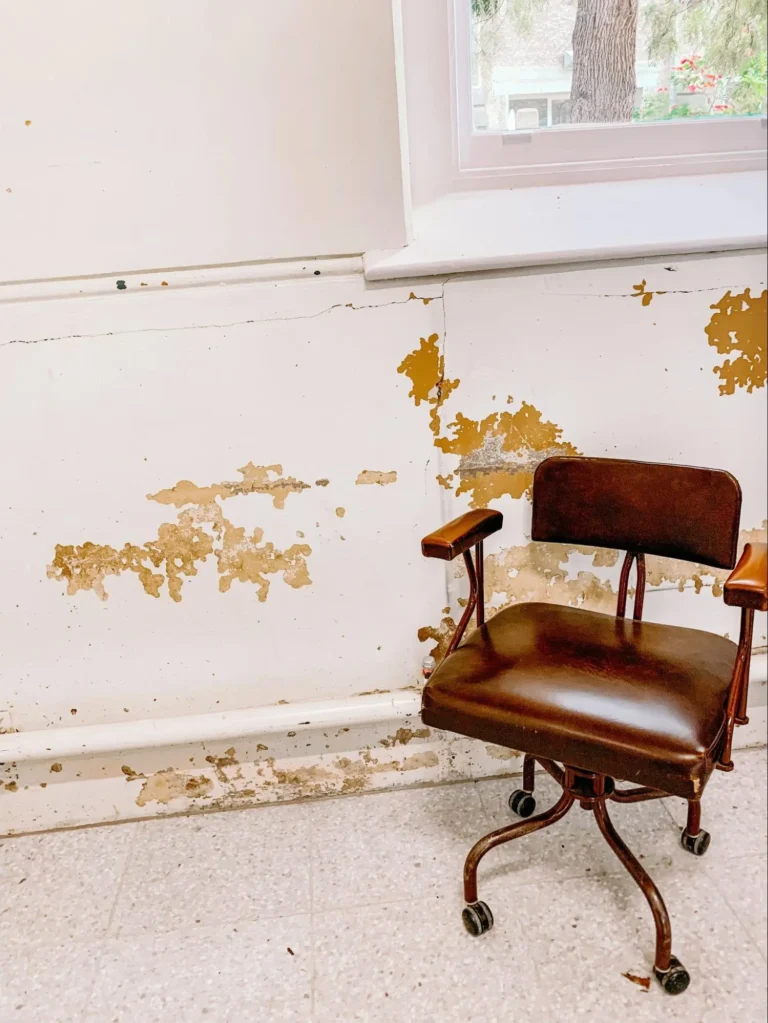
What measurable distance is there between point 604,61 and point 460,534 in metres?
1.19

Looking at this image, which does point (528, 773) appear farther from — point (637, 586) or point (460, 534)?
point (460, 534)

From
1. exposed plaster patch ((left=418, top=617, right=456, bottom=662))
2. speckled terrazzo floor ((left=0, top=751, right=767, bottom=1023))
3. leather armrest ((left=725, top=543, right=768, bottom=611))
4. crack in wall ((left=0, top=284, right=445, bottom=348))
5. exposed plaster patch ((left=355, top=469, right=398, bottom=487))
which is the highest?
crack in wall ((left=0, top=284, right=445, bottom=348))

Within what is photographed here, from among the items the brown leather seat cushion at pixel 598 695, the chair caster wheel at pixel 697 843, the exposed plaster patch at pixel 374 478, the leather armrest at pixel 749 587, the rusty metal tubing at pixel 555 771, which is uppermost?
the exposed plaster patch at pixel 374 478

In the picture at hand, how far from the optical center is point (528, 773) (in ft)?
5.81

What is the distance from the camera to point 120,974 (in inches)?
57.3

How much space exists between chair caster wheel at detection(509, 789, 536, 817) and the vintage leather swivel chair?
2.5 inches

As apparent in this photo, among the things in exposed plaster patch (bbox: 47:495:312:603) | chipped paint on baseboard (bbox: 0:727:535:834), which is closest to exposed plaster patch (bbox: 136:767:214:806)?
chipped paint on baseboard (bbox: 0:727:535:834)

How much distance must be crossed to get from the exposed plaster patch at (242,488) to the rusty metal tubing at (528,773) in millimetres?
864

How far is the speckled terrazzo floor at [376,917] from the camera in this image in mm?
1375

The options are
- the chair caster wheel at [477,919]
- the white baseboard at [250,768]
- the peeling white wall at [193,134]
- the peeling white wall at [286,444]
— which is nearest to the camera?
the peeling white wall at [193,134]

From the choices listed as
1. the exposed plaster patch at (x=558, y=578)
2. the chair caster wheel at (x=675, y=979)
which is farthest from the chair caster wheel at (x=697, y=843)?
Result: the exposed plaster patch at (x=558, y=578)

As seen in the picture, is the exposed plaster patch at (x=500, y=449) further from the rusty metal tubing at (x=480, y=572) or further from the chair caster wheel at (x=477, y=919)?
the chair caster wheel at (x=477, y=919)

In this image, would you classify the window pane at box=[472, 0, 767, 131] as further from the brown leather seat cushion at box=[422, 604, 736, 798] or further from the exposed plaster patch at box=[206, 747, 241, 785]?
the exposed plaster patch at box=[206, 747, 241, 785]

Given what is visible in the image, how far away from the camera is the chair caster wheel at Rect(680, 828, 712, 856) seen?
163 centimetres
